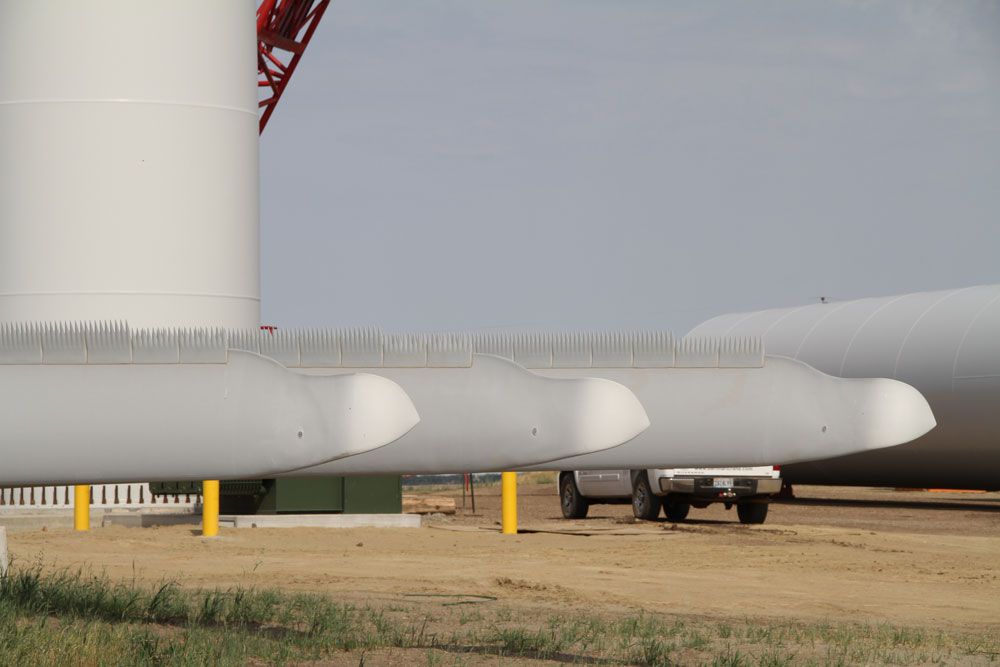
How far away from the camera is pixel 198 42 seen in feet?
28.1

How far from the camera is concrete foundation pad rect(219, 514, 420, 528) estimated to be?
23.8m

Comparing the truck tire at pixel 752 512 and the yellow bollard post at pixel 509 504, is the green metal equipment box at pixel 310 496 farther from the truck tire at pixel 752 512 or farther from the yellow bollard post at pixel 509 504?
the truck tire at pixel 752 512

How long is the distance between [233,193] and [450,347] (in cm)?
187

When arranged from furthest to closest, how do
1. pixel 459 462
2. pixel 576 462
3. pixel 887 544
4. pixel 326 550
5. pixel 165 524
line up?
pixel 165 524 < pixel 887 544 < pixel 326 550 < pixel 576 462 < pixel 459 462

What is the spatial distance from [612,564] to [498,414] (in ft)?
39.3

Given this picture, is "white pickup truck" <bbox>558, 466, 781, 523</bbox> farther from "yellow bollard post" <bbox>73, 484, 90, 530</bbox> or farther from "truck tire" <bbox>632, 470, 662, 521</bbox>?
"yellow bollard post" <bbox>73, 484, 90, 530</bbox>

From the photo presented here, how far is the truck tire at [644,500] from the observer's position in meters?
28.0

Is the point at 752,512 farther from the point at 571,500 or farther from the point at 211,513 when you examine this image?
the point at 211,513

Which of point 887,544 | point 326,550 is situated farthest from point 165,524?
point 887,544

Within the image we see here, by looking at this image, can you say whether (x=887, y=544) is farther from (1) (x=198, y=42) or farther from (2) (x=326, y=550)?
(1) (x=198, y=42)

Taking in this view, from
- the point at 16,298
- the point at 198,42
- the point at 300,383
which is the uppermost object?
the point at 198,42

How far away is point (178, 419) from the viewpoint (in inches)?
283

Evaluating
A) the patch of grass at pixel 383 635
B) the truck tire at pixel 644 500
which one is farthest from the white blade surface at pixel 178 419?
the truck tire at pixel 644 500

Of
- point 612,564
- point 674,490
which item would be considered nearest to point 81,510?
point 612,564
